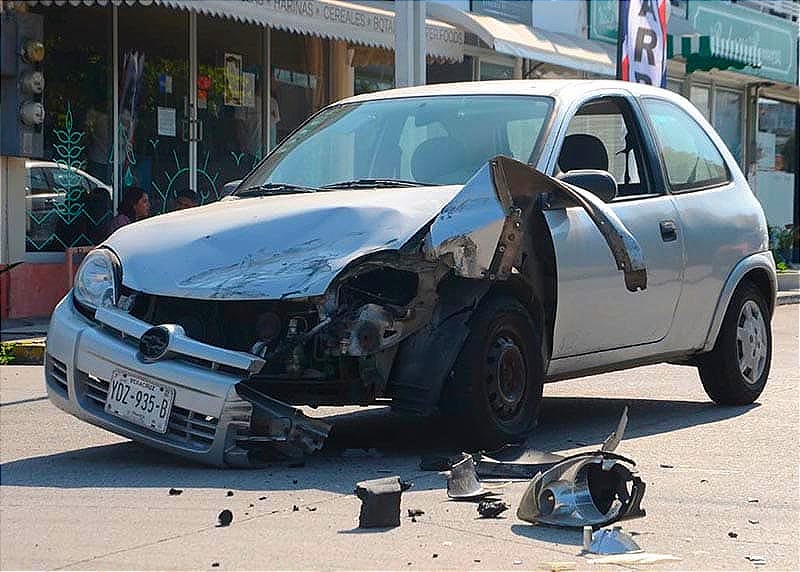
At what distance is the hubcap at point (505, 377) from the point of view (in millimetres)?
6406

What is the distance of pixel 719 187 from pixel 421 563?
4.37 m

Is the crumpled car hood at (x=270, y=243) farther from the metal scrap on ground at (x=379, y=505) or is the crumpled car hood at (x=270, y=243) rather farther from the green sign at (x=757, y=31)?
the green sign at (x=757, y=31)

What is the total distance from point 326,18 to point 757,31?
14.2 meters

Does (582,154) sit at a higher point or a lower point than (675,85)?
lower

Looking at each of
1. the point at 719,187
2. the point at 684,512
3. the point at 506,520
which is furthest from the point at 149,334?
the point at 719,187

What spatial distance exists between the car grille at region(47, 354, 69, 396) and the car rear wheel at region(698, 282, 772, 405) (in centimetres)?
369

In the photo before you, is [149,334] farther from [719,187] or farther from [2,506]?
[719,187]

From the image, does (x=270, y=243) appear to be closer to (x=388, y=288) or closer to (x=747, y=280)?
(x=388, y=288)

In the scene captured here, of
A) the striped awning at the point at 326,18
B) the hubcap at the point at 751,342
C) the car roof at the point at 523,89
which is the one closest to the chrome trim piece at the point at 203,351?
the car roof at the point at 523,89

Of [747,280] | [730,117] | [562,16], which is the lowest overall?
[747,280]

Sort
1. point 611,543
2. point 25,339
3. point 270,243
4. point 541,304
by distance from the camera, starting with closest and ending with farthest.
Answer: point 611,543, point 270,243, point 541,304, point 25,339

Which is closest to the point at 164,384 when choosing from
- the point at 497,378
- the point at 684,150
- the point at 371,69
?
the point at 497,378

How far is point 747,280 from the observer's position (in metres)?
8.41

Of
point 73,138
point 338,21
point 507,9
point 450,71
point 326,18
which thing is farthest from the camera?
point 507,9
